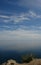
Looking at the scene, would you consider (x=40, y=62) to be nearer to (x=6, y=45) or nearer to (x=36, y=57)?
(x=36, y=57)

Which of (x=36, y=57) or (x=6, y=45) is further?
(x=36, y=57)

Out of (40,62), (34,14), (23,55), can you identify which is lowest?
(40,62)

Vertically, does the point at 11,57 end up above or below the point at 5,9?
below

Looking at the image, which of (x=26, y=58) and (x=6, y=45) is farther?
(x=26, y=58)

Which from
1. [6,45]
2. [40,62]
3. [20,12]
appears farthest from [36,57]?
[20,12]

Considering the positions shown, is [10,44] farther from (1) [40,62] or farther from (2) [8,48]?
(1) [40,62]

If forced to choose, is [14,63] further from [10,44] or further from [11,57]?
[10,44]

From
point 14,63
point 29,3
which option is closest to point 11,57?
point 14,63

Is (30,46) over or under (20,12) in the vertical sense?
under
